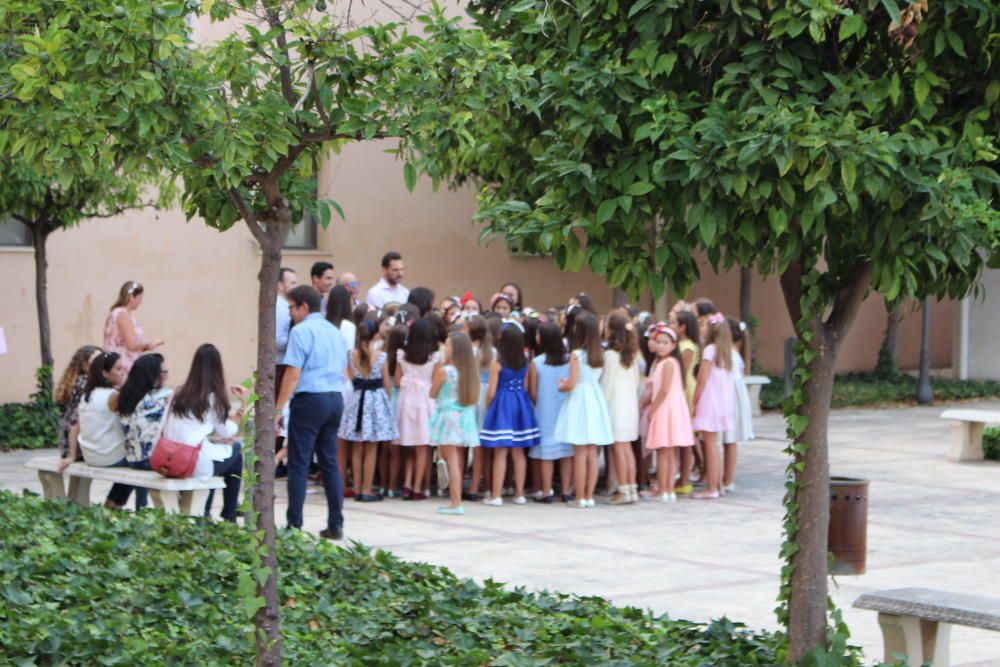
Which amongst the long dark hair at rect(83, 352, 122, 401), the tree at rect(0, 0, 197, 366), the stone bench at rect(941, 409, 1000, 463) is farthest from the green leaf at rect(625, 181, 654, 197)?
the stone bench at rect(941, 409, 1000, 463)

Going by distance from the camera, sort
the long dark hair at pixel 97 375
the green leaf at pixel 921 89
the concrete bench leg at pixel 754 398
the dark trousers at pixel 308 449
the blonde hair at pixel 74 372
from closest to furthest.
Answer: the green leaf at pixel 921 89, the dark trousers at pixel 308 449, the long dark hair at pixel 97 375, the blonde hair at pixel 74 372, the concrete bench leg at pixel 754 398

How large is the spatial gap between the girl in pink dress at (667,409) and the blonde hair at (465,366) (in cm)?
163

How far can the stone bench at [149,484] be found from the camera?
10.0 metres

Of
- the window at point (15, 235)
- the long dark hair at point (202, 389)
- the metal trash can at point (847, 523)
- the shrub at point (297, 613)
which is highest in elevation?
the window at point (15, 235)

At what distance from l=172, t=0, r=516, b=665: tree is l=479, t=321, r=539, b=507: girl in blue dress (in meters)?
6.19

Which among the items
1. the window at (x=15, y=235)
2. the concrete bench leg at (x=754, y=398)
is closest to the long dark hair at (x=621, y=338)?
the concrete bench leg at (x=754, y=398)

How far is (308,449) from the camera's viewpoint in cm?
1050

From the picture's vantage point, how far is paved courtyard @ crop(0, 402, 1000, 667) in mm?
8938

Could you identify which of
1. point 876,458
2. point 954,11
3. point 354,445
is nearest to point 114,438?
point 354,445

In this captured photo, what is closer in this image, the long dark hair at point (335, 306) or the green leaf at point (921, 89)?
the green leaf at point (921, 89)

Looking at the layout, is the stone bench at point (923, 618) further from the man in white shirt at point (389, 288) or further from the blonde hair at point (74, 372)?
the man in white shirt at point (389, 288)

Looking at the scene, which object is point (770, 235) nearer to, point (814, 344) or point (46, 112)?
point (814, 344)

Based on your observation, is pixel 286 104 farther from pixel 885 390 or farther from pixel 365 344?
pixel 885 390

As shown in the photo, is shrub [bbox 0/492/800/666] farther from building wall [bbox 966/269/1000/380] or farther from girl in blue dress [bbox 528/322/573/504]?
building wall [bbox 966/269/1000/380]
